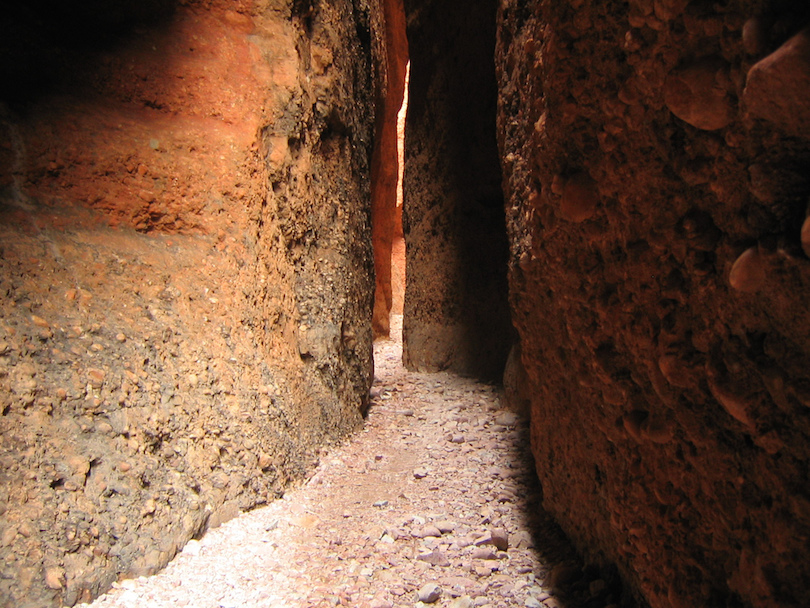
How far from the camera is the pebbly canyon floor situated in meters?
1.66

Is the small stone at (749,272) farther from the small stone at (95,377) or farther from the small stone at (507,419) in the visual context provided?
the small stone at (507,419)

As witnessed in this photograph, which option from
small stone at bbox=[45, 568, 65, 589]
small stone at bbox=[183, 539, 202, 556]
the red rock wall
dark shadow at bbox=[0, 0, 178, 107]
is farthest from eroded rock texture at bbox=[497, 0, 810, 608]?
the red rock wall

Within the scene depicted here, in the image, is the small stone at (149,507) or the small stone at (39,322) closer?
the small stone at (149,507)

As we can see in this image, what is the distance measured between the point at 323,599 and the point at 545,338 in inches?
39.2

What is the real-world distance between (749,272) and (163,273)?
79.3 inches

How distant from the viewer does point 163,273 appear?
2.29 m

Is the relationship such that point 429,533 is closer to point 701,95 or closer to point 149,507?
point 149,507

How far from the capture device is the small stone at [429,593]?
65.7 inches

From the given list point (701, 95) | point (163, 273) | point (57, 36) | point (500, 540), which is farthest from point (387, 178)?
point (701, 95)

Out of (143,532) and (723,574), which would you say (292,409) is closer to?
(143,532)

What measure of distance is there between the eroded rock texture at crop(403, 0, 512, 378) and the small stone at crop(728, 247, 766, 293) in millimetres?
2882

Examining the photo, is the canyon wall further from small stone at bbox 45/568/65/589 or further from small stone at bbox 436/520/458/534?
small stone at bbox 436/520/458/534

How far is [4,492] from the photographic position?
155 cm

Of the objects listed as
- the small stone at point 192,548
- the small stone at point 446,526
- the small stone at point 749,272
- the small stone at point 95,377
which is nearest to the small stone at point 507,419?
the small stone at point 446,526
